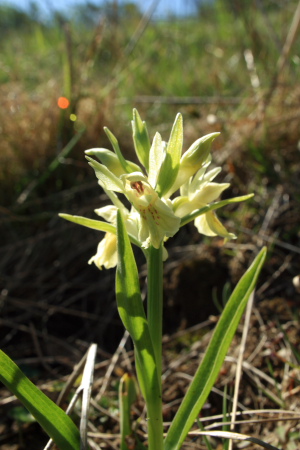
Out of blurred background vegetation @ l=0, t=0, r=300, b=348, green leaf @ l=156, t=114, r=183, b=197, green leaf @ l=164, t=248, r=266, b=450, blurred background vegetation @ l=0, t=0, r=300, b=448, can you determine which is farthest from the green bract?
blurred background vegetation @ l=0, t=0, r=300, b=348

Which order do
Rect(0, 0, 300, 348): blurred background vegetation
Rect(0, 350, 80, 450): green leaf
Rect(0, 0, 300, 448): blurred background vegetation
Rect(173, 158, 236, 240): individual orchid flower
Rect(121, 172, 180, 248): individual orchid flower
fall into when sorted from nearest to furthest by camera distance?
Rect(0, 350, 80, 450): green leaf, Rect(121, 172, 180, 248): individual orchid flower, Rect(173, 158, 236, 240): individual orchid flower, Rect(0, 0, 300, 448): blurred background vegetation, Rect(0, 0, 300, 348): blurred background vegetation

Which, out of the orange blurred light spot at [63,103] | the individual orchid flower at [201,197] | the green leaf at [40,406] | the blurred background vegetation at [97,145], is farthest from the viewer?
the orange blurred light spot at [63,103]

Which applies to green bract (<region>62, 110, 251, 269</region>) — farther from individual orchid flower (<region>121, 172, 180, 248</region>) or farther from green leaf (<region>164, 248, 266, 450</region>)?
green leaf (<region>164, 248, 266, 450</region>)

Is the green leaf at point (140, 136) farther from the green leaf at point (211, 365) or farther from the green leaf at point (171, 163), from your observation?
the green leaf at point (211, 365)

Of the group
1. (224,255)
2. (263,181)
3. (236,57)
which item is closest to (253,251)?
(224,255)

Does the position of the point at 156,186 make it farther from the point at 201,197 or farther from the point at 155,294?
the point at 155,294

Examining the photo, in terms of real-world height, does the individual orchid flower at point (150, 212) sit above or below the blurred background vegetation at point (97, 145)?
below

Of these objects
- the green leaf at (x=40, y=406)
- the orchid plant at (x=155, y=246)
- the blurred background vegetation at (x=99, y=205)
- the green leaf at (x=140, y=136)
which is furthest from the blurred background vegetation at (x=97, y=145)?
the green leaf at (x=40, y=406)
